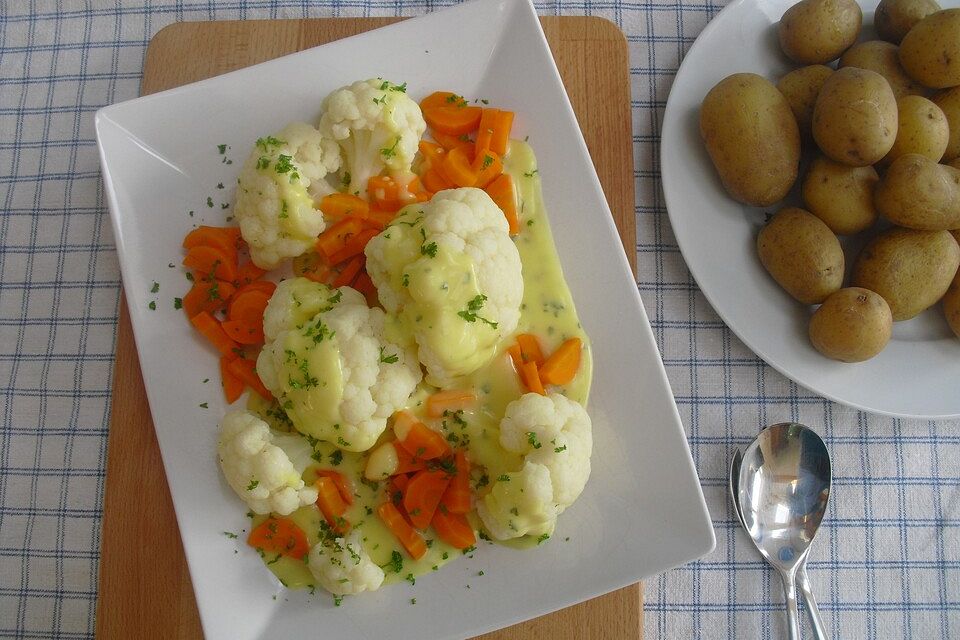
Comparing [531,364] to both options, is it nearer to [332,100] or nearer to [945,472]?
[332,100]

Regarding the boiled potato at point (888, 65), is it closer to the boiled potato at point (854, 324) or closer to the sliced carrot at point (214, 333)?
the boiled potato at point (854, 324)

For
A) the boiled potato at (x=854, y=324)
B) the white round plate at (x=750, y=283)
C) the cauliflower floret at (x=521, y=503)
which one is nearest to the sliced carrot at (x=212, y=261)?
the cauliflower floret at (x=521, y=503)

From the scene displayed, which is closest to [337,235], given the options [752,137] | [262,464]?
[262,464]

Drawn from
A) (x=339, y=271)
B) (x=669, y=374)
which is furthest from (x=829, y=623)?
(x=339, y=271)

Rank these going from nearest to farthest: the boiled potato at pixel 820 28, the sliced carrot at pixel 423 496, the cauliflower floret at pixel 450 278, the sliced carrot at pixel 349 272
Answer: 1. the cauliflower floret at pixel 450 278
2. the sliced carrot at pixel 423 496
3. the sliced carrot at pixel 349 272
4. the boiled potato at pixel 820 28

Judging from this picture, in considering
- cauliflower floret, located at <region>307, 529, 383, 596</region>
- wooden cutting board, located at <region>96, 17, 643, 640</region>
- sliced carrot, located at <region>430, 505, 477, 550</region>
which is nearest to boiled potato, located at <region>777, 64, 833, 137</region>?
wooden cutting board, located at <region>96, 17, 643, 640</region>
